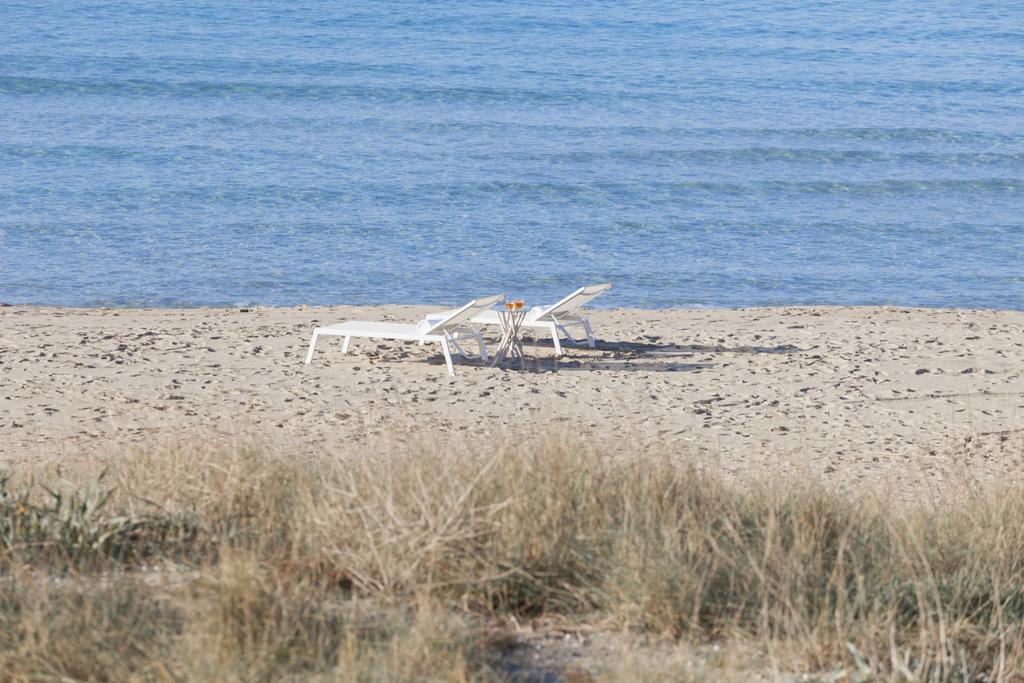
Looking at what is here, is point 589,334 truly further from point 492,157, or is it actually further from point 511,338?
point 492,157

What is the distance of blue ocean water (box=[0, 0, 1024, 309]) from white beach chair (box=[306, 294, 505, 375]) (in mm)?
3994

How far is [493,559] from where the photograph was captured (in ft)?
12.4

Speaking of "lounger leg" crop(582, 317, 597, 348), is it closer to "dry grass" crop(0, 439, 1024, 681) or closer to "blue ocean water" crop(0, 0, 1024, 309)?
"blue ocean water" crop(0, 0, 1024, 309)

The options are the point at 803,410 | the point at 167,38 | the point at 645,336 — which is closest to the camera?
the point at 803,410

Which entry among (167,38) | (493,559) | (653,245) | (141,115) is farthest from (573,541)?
(167,38)

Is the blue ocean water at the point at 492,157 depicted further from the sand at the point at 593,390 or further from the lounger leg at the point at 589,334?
the lounger leg at the point at 589,334

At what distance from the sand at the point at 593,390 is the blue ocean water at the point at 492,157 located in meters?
2.90

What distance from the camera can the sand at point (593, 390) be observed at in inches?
281

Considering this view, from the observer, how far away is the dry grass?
10.5 ft

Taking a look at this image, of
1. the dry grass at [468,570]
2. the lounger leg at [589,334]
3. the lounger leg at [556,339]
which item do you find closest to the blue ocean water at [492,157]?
the lounger leg at [589,334]

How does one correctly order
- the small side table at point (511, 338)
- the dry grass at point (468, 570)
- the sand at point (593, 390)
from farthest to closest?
the small side table at point (511, 338)
the sand at point (593, 390)
the dry grass at point (468, 570)

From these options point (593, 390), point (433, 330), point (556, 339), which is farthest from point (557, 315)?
point (593, 390)

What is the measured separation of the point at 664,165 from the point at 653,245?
5329mm

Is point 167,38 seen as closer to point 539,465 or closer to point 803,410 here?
point 803,410
